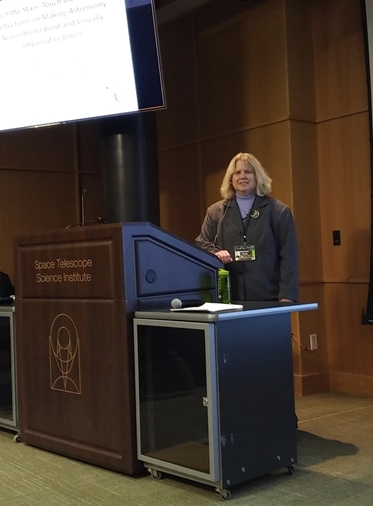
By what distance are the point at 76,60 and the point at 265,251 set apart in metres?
1.74

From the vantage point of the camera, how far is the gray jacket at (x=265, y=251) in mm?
3598

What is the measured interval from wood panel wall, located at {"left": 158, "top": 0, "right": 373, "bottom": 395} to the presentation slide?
1269 mm

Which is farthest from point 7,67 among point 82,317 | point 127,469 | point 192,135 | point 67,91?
point 127,469

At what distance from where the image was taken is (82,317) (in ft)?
10.3

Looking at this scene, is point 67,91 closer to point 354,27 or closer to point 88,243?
point 88,243

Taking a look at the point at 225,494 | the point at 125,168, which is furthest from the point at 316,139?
the point at 225,494

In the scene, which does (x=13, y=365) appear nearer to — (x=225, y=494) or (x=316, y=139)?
(x=225, y=494)

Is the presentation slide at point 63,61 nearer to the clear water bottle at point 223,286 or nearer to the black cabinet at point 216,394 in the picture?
the clear water bottle at point 223,286

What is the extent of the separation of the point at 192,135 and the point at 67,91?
164 cm

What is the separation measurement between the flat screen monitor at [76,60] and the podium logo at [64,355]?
1528 mm

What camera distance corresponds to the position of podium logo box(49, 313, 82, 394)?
318cm

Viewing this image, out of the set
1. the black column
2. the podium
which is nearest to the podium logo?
the podium

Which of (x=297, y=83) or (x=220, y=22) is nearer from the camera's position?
(x=297, y=83)

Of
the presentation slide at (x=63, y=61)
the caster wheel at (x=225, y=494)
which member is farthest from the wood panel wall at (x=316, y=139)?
the caster wheel at (x=225, y=494)
